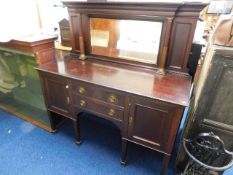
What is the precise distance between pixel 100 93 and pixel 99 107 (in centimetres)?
14

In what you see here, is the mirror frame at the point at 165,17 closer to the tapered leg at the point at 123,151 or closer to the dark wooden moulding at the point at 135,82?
the dark wooden moulding at the point at 135,82

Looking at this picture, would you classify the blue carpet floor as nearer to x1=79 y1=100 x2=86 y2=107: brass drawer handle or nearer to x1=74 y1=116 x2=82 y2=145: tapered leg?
x1=74 y1=116 x2=82 y2=145: tapered leg

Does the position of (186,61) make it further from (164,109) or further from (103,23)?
(103,23)

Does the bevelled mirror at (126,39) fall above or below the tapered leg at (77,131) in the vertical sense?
above

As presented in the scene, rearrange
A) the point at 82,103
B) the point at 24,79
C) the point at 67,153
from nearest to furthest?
the point at 82,103 < the point at 67,153 < the point at 24,79

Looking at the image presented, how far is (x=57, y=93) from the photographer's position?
1525 mm

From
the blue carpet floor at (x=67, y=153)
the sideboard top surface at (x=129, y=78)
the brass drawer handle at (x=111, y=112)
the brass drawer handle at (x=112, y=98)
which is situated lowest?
the blue carpet floor at (x=67, y=153)

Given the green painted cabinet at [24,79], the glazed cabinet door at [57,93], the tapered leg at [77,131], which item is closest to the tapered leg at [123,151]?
the tapered leg at [77,131]

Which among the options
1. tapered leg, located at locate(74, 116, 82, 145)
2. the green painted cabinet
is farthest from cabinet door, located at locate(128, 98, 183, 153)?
the green painted cabinet

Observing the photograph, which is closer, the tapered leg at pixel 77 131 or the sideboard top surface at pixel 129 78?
the sideboard top surface at pixel 129 78

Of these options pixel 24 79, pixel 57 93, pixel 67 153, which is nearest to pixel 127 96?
pixel 57 93

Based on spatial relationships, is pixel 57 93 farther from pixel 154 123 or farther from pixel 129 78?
pixel 154 123

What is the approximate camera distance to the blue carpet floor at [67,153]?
57.5 inches

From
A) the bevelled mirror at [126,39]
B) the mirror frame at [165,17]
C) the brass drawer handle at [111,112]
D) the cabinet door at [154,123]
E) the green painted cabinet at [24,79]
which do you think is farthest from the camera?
the green painted cabinet at [24,79]
